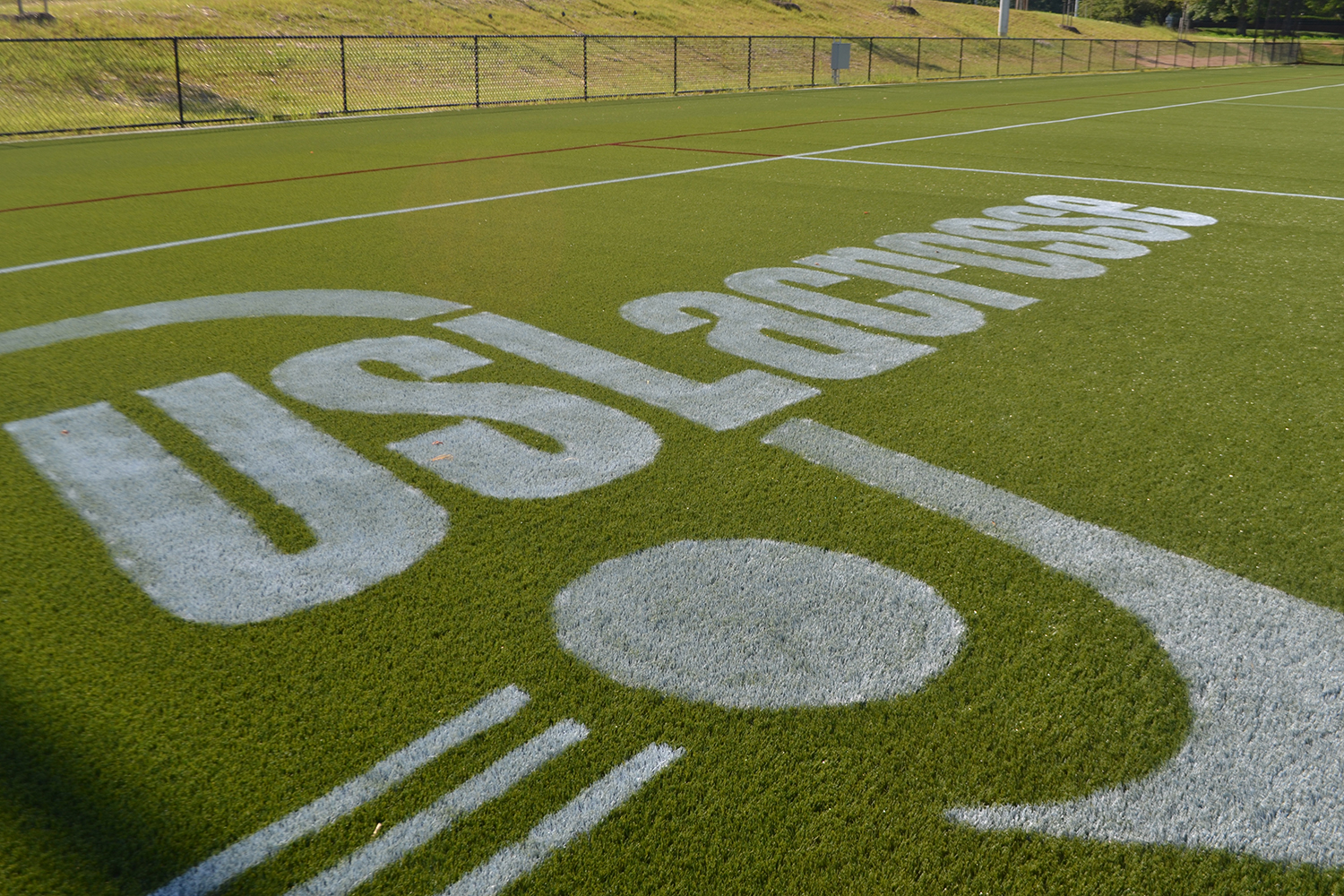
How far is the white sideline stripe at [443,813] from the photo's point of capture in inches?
65.5

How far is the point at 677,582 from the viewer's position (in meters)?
2.61

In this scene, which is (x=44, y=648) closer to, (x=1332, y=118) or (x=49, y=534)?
(x=49, y=534)

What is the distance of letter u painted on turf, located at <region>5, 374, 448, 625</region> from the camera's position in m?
2.58

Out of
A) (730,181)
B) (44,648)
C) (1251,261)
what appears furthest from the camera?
(730,181)

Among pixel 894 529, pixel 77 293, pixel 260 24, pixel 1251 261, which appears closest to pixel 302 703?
pixel 894 529

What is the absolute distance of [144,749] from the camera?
77.7 inches

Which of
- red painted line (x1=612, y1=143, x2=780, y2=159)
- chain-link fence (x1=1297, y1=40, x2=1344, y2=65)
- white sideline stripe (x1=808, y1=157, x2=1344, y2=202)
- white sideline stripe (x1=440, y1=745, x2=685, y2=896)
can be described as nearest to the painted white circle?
white sideline stripe (x1=440, y1=745, x2=685, y2=896)

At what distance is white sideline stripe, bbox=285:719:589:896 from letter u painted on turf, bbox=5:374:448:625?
2.75ft

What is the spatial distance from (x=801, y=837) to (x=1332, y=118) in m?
22.0

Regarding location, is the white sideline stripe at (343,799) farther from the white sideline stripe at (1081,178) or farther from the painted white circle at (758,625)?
the white sideline stripe at (1081,178)

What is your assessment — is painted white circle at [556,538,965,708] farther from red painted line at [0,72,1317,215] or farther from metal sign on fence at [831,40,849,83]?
metal sign on fence at [831,40,849,83]

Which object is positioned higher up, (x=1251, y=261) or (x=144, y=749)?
(x=1251, y=261)

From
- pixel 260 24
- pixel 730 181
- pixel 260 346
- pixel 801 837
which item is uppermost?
pixel 260 24

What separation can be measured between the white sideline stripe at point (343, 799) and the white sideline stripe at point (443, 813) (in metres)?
0.11
